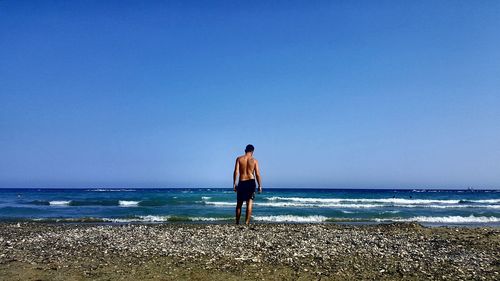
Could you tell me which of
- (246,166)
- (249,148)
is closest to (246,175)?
(246,166)

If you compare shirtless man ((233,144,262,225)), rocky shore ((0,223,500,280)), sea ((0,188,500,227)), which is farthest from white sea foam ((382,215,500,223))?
shirtless man ((233,144,262,225))

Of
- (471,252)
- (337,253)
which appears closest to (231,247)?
(337,253)

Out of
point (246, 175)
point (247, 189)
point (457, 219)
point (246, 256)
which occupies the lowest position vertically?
point (457, 219)

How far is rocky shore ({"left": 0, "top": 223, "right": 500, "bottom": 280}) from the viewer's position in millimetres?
7199

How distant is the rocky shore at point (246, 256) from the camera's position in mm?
7199

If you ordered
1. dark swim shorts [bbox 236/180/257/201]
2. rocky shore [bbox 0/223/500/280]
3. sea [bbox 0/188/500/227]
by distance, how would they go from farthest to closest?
1. sea [bbox 0/188/500/227]
2. dark swim shorts [bbox 236/180/257/201]
3. rocky shore [bbox 0/223/500/280]

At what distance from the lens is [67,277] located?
697 cm

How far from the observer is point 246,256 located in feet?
27.4

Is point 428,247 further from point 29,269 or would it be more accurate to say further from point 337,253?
point 29,269

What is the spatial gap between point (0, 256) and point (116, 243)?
2419mm

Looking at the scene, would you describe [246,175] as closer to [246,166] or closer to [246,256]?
[246,166]

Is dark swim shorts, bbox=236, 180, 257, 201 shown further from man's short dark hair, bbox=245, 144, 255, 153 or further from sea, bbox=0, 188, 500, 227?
sea, bbox=0, 188, 500, 227

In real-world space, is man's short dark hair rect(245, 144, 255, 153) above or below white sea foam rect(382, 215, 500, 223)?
above

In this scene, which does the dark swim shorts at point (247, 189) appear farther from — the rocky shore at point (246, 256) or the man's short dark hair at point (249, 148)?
the rocky shore at point (246, 256)
